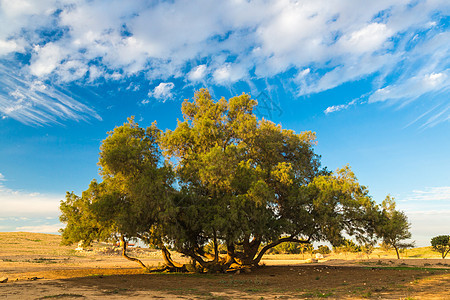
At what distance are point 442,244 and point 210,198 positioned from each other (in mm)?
56592

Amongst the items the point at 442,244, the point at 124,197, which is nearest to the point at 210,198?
the point at 124,197

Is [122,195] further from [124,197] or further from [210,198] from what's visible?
[210,198]

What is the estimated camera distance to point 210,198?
23969 millimetres

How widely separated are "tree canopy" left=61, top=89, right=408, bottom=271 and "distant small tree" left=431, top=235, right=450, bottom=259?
44026 mm

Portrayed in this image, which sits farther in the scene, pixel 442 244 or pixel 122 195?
pixel 442 244

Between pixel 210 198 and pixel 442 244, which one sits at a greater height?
pixel 210 198

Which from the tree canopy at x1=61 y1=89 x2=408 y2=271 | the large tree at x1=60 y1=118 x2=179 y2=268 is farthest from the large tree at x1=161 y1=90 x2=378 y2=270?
the large tree at x1=60 y1=118 x2=179 y2=268

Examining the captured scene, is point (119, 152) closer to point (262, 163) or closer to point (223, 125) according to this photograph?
point (223, 125)

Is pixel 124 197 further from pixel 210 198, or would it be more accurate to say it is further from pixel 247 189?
pixel 247 189

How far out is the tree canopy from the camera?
70.3ft

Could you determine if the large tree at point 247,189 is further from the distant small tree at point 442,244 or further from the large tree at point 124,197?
the distant small tree at point 442,244

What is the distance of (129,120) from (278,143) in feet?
44.6

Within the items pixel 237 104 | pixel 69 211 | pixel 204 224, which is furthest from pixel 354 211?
pixel 69 211

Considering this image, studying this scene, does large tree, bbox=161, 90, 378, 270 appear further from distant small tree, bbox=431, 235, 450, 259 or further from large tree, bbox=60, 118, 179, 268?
distant small tree, bbox=431, 235, 450, 259
